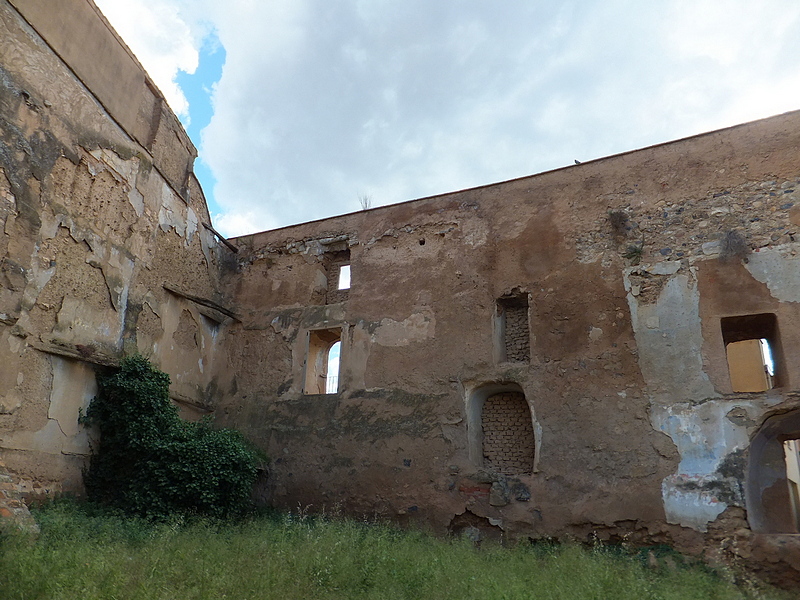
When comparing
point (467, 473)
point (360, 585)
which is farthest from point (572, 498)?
point (360, 585)

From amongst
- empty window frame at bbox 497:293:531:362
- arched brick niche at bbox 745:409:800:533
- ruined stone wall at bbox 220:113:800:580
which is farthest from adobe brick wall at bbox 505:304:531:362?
arched brick niche at bbox 745:409:800:533

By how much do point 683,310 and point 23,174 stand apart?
32.1 feet

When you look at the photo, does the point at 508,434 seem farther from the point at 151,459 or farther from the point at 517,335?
the point at 151,459

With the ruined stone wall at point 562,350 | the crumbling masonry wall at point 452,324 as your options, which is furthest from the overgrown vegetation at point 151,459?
the ruined stone wall at point 562,350

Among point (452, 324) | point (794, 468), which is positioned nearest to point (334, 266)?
point (452, 324)

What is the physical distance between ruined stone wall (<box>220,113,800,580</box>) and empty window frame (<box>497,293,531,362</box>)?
94mm

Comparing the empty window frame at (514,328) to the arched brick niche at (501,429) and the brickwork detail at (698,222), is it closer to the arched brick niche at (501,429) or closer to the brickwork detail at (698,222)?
the arched brick niche at (501,429)

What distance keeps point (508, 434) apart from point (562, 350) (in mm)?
1714

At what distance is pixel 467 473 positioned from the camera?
9688 mm

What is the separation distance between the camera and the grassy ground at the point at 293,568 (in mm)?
5449

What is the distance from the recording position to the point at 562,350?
9688 mm

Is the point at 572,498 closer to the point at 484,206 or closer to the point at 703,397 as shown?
the point at 703,397

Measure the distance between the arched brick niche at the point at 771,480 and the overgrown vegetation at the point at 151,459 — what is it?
7622 mm

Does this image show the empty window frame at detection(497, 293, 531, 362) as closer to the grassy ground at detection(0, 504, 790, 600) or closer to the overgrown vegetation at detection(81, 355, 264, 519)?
the grassy ground at detection(0, 504, 790, 600)
